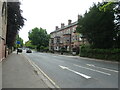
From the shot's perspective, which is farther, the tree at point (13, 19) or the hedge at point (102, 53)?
the tree at point (13, 19)

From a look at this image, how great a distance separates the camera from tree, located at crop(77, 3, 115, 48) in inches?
1185

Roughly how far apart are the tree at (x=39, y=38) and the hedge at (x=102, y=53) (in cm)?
6804

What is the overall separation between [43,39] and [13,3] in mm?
79067

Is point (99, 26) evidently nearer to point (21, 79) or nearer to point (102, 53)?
point (102, 53)

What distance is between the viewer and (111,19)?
30484 millimetres

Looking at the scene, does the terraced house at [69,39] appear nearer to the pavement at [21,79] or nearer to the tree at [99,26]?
the tree at [99,26]

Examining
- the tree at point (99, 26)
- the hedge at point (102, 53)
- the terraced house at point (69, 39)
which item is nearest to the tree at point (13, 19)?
the tree at point (99, 26)

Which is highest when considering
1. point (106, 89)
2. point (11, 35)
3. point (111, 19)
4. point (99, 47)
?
point (111, 19)

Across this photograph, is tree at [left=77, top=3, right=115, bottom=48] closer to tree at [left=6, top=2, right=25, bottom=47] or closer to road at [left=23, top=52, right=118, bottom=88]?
tree at [left=6, top=2, right=25, bottom=47]

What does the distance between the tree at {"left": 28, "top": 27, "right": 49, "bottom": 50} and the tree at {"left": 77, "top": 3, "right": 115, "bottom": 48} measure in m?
72.9

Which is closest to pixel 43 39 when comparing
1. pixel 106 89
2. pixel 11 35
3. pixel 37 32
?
pixel 37 32

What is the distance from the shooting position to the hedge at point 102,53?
86.2 ft

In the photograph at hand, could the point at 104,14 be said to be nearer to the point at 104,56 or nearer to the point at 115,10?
the point at 115,10

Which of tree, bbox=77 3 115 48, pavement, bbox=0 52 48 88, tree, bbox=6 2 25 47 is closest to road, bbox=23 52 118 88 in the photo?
pavement, bbox=0 52 48 88
